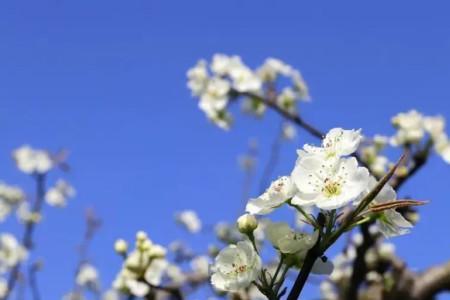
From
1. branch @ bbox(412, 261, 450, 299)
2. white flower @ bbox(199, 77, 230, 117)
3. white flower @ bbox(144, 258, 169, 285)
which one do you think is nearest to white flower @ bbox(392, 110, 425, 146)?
branch @ bbox(412, 261, 450, 299)

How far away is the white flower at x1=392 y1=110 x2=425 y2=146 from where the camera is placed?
3.21m

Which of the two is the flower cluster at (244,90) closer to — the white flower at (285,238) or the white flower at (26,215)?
the white flower at (26,215)

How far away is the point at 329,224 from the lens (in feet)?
2.68

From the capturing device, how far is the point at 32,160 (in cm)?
549

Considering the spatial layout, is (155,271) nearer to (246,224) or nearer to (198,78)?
(246,224)

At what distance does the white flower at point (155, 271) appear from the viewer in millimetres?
1855

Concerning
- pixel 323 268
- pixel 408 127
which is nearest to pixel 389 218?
pixel 323 268

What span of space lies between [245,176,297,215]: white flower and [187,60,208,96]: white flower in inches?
137

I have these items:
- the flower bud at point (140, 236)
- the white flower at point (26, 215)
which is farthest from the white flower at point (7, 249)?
the flower bud at point (140, 236)

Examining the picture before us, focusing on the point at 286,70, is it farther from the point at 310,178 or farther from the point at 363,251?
the point at 310,178

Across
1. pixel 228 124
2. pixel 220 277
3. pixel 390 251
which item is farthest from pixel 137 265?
pixel 228 124

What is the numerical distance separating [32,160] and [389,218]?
4826 mm

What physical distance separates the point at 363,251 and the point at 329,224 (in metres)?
1.87

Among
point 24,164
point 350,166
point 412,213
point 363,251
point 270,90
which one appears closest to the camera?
point 350,166
